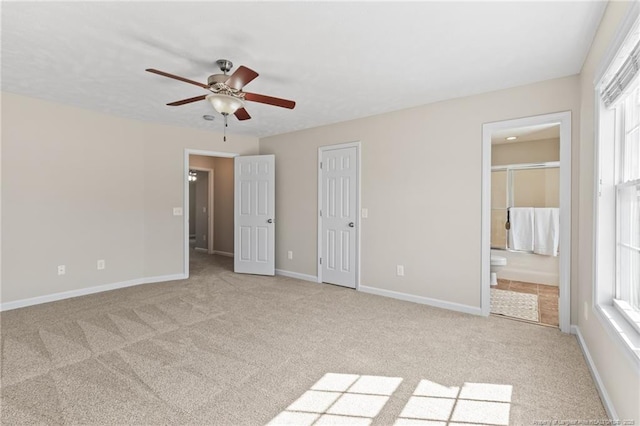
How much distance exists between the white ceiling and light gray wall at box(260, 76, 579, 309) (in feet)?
0.72

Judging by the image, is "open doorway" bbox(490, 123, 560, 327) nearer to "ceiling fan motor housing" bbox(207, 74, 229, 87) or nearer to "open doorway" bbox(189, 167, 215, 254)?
"ceiling fan motor housing" bbox(207, 74, 229, 87)

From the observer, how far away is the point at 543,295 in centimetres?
423

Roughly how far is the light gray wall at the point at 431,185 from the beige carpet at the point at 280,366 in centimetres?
49

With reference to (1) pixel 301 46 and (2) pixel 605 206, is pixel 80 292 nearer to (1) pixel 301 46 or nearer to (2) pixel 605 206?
(1) pixel 301 46

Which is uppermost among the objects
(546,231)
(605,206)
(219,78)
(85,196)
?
(219,78)

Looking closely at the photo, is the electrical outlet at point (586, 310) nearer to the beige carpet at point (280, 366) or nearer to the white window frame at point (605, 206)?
the beige carpet at point (280, 366)

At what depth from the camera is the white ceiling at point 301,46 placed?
2.01m

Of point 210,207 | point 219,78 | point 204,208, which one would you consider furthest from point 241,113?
point 204,208

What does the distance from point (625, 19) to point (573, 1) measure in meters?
0.47

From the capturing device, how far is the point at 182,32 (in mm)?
2242

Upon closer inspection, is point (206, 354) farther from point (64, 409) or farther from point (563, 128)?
point (563, 128)

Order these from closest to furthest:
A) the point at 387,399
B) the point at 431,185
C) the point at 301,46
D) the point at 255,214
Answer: the point at 387,399
the point at 301,46
the point at 431,185
the point at 255,214

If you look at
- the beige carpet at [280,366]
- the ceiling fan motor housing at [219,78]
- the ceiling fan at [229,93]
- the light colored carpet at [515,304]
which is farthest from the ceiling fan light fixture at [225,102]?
the light colored carpet at [515,304]

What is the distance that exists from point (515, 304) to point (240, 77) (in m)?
4.00
